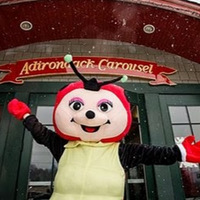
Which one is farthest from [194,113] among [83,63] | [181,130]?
[83,63]

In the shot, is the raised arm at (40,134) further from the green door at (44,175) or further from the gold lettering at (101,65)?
the gold lettering at (101,65)

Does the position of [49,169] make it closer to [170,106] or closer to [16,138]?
[16,138]

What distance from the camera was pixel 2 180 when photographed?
317 cm

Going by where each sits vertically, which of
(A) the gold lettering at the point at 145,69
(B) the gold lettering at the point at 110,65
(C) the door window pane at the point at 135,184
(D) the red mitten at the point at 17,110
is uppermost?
(B) the gold lettering at the point at 110,65

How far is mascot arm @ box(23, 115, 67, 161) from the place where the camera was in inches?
87.4

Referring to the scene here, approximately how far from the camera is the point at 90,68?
4074mm

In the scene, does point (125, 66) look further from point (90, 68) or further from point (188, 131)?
point (188, 131)

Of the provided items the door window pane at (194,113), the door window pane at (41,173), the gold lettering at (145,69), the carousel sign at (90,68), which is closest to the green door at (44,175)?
the door window pane at (41,173)

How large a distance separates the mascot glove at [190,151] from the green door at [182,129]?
4.47 feet

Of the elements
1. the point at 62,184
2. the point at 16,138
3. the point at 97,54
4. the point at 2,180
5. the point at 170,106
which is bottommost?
the point at 62,184

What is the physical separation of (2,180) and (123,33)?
2680 mm

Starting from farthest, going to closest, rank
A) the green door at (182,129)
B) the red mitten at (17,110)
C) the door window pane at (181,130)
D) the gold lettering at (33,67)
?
the gold lettering at (33,67) < the door window pane at (181,130) < the green door at (182,129) < the red mitten at (17,110)

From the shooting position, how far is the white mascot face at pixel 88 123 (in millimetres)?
2070

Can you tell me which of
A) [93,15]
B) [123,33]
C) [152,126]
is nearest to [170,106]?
[152,126]
